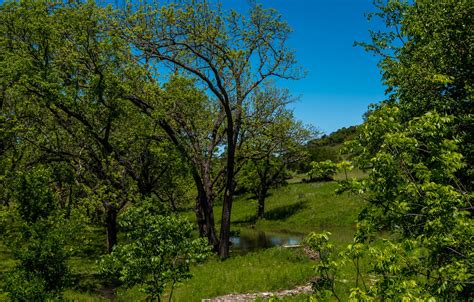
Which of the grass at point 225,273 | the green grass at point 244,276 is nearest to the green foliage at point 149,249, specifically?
the grass at point 225,273

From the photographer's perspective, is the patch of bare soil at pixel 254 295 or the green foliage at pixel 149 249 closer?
the green foliage at pixel 149 249

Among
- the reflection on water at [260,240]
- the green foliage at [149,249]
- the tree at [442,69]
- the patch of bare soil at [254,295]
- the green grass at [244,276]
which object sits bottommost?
the reflection on water at [260,240]

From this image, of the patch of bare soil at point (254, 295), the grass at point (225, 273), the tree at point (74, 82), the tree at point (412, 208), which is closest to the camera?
the tree at point (412, 208)

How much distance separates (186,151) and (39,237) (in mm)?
13488

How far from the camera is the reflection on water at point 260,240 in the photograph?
133 ft

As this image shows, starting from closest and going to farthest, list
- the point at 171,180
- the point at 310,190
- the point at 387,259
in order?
the point at 387,259
the point at 171,180
the point at 310,190

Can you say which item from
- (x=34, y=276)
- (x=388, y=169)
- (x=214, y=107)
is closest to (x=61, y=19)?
(x=214, y=107)

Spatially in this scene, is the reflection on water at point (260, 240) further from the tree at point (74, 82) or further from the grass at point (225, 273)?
the tree at point (74, 82)

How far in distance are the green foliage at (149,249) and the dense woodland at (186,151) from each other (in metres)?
0.05

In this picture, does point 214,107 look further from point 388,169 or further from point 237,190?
point 237,190

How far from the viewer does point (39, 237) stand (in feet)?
51.6

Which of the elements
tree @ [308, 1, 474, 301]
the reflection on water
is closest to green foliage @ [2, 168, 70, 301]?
tree @ [308, 1, 474, 301]

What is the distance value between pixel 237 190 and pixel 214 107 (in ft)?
161

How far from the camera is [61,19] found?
81.1 ft
